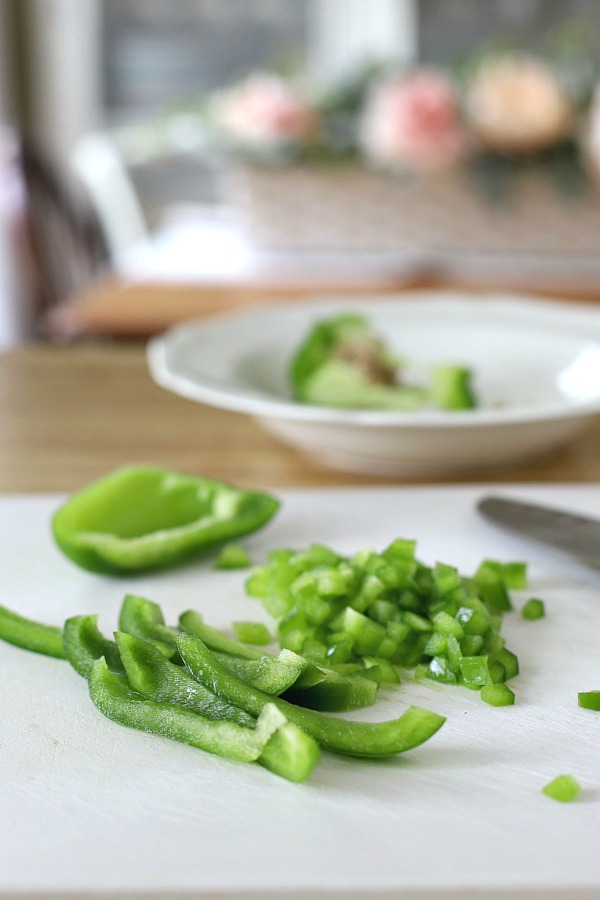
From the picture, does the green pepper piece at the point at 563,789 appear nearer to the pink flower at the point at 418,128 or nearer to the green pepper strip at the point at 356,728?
the green pepper strip at the point at 356,728

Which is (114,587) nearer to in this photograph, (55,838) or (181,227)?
(55,838)

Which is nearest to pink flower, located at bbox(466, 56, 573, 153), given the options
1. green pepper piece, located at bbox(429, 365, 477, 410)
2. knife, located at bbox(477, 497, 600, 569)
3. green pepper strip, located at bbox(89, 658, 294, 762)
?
green pepper piece, located at bbox(429, 365, 477, 410)

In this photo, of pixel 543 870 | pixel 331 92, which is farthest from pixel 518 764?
pixel 331 92

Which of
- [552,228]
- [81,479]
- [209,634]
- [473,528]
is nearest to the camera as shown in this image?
[209,634]

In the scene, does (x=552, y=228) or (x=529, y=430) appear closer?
(x=529, y=430)

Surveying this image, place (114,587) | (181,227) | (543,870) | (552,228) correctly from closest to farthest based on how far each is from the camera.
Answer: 1. (543,870)
2. (114,587)
3. (552,228)
4. (181,227)

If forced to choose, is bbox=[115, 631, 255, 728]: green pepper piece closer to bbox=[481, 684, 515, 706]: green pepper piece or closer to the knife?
bbox=[481, 684, 515, 706]: green pepper piece

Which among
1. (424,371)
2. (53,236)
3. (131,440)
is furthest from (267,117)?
(131,440)

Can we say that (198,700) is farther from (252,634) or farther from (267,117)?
(267,117)
